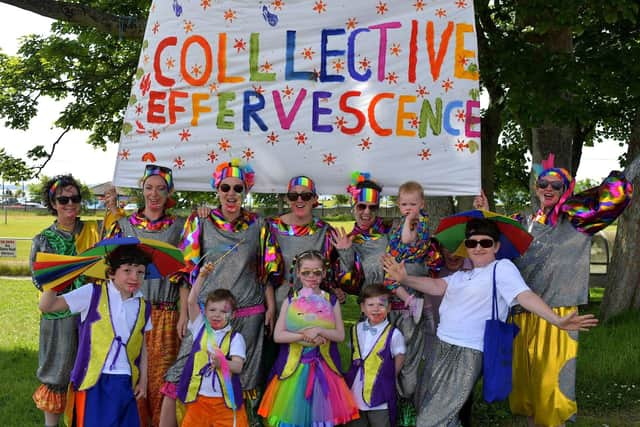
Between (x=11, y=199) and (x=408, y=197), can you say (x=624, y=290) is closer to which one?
(x=408, y=197)

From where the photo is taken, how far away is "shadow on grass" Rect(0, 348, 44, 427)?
5.28 m

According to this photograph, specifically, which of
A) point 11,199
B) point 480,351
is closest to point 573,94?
point 480,351

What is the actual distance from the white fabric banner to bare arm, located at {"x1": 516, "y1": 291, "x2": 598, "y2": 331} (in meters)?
1.21

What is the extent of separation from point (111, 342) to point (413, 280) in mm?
1796

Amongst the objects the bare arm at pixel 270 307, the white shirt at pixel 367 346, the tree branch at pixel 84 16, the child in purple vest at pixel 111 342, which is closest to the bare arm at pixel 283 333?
the bare arm at pixel 270 307

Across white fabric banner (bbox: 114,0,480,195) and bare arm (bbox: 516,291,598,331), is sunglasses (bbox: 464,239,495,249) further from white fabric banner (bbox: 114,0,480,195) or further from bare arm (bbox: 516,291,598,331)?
white fabric banner (bbox: 114,0,480,195)

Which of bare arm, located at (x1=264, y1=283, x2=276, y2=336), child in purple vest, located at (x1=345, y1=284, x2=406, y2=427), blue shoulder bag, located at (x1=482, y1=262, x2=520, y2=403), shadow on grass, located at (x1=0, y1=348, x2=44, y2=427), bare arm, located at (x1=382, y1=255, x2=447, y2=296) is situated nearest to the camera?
blue shoulder bag, located at (x1=482, y1=262, x2=520, y2=403)

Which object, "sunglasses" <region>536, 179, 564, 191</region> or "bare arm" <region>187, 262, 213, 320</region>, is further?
"sunglasses" <region>536, 179, 564, 191</region>

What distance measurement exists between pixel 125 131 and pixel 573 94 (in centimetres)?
526

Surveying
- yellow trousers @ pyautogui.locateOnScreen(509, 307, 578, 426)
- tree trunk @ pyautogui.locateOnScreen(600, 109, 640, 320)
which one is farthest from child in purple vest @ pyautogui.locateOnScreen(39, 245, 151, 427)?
tree trunk @ pyautogui.locateOnScreen(600, 109, 640, 320)

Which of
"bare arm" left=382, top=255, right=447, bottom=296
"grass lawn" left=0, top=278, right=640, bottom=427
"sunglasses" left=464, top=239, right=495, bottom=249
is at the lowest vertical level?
"grass lawn" left=0, top=278, right=640, bottom=427

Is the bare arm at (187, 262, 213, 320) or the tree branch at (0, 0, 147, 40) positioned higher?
the tree branch at (0, 0, 147, 40)

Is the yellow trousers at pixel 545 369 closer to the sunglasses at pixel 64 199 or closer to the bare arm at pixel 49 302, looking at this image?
the bare arm at pixel 49 302

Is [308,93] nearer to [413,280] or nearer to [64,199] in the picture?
[413,280]
